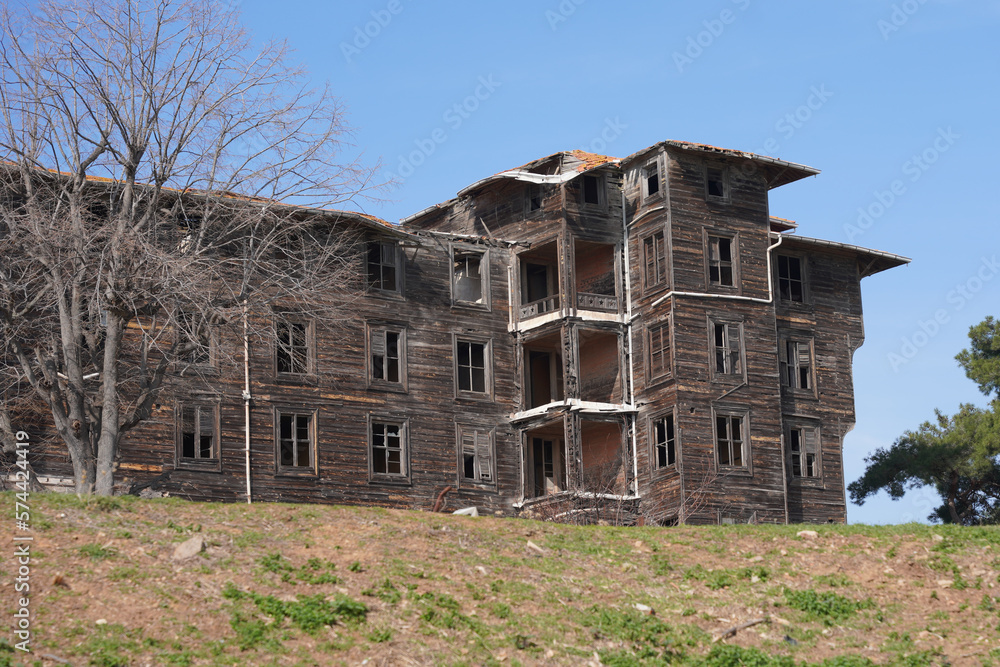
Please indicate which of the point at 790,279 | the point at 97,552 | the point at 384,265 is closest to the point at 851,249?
the point at 790,279

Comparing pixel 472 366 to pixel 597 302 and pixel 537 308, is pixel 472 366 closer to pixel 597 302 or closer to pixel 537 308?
pixel 537 308

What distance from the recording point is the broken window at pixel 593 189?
4519 centimetres

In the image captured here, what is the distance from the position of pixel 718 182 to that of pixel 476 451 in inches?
462

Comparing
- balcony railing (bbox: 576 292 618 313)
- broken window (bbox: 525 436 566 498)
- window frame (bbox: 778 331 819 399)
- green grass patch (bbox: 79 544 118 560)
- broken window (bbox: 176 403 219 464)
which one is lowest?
green grass patch (bbox: 79 544 118 560)

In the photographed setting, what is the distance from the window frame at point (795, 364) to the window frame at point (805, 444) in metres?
1.02

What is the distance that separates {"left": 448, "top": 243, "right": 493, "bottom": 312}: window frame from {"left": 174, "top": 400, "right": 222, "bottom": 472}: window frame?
9.10 meters

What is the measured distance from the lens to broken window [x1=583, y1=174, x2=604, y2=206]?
45188 millimetres

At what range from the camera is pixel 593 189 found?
45375mm

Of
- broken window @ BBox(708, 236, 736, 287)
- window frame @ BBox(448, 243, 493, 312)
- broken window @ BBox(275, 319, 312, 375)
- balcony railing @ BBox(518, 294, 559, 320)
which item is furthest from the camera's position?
balcony railing @ BBox(518, 294, 559, 320)

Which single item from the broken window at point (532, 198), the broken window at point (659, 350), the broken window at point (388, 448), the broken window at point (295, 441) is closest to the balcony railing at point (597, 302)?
the broken window at point (659, 350)

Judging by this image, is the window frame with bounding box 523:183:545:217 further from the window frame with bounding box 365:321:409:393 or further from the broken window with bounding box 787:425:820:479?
the broken window with bounding box 787:425:820:479

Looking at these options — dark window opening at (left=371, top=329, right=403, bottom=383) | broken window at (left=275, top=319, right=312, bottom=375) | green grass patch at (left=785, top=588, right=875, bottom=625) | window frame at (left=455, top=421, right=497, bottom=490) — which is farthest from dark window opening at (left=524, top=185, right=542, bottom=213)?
green grass patch at (left=785, top=588, right=875, bottom=625)

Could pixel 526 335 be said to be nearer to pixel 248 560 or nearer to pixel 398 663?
pixel 248 560

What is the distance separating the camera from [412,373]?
141 feet
